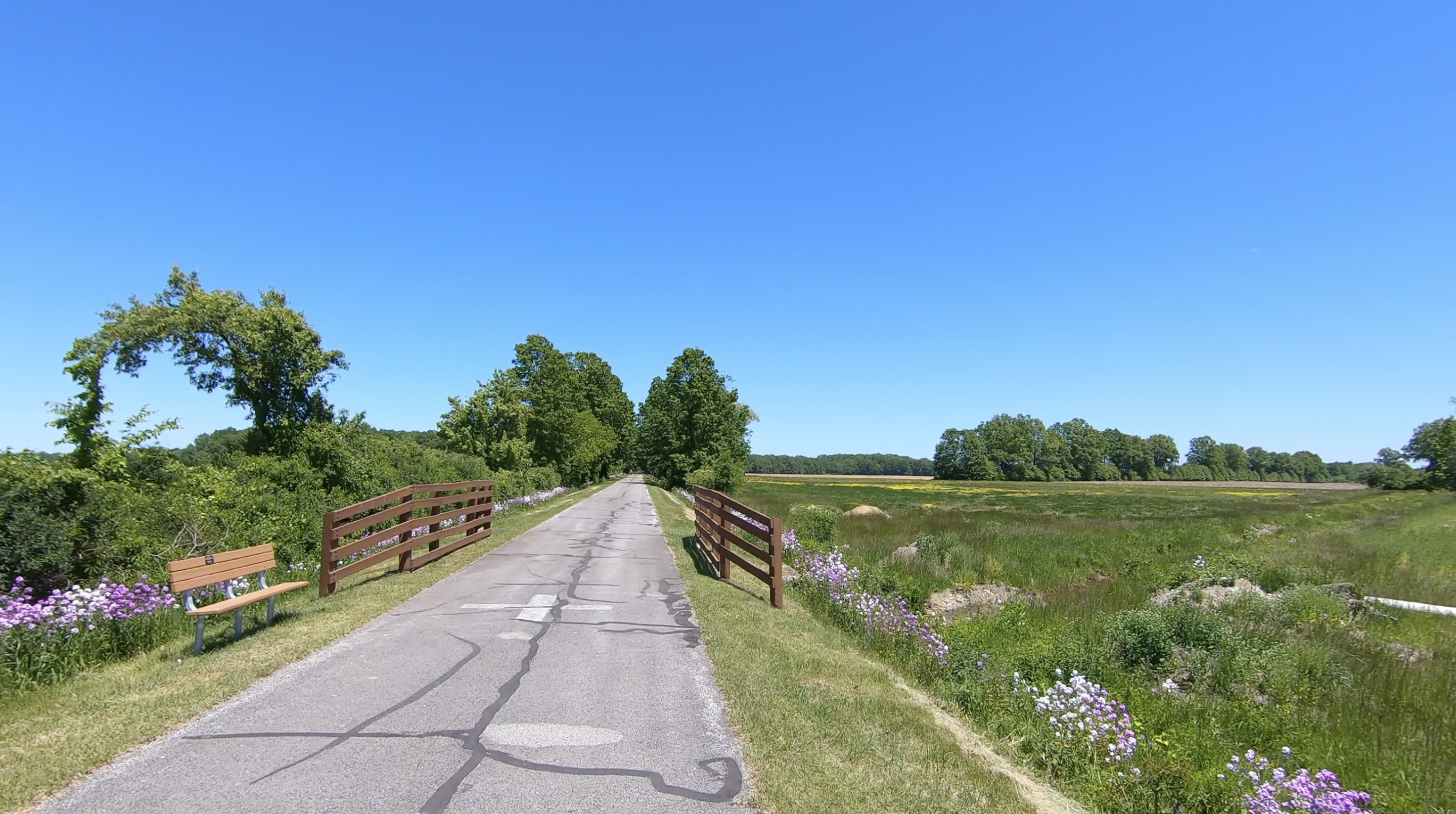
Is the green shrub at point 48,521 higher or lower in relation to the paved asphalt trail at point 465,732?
higher

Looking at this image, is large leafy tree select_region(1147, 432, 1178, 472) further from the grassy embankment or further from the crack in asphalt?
the crack in asphalt

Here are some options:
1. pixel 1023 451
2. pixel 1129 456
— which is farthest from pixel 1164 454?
pixel 1023 451

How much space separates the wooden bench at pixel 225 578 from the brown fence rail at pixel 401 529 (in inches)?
44.5

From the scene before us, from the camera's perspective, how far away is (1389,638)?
1015 cm

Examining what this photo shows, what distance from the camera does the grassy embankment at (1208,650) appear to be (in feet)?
17.5

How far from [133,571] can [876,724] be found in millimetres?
7932

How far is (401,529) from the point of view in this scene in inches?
395

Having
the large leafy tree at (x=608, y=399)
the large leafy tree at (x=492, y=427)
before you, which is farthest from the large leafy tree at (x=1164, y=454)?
the large leafy tree at (x=492, y=427)

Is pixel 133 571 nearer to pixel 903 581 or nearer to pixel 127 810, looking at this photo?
pixel 127 810

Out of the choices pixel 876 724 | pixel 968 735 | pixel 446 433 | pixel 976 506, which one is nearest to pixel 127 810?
pixel 876 724

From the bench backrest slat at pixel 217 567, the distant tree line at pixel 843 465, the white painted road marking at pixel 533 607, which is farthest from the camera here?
the distant tree line at pixel 843 465

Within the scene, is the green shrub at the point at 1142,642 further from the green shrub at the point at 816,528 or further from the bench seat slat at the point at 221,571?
the bench seat slat at the point at 221,571

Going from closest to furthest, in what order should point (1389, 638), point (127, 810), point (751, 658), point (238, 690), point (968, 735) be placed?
point (127, 810), point (238, 690), point (968, 735), point (751, 658), point (1389, 638)

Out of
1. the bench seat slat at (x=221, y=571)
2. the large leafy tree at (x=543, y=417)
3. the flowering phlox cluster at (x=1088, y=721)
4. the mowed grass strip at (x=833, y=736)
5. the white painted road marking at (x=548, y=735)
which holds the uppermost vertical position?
the large leafy tree at (x=543, y=417)
